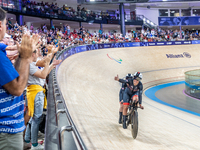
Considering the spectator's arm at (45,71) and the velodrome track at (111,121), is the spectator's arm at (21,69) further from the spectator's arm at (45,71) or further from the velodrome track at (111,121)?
the velodrome track at (111,121)

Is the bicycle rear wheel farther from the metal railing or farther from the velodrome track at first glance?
the metal railing

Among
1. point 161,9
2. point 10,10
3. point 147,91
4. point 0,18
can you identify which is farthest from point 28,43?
point 161,9

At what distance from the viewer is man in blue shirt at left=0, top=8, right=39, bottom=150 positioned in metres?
1.11

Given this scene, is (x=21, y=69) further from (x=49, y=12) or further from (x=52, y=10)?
(x=52, y=10)

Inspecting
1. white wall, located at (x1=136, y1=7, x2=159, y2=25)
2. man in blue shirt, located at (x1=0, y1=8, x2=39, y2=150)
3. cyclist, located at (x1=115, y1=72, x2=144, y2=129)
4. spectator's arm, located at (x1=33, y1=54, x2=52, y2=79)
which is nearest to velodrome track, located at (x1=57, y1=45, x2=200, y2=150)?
cyclist, located at (x1=115, y1=72, x2=144, y2=129)

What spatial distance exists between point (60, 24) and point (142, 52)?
46.0ft

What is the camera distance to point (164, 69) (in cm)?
1733

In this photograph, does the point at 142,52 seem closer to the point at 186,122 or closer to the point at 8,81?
the point at 186,122

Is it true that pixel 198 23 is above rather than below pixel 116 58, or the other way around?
above

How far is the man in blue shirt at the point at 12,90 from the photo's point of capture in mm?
1106

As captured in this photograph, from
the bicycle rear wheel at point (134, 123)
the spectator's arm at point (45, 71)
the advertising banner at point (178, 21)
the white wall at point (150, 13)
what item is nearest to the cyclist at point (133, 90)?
the bicycle rear wheel at point (134, 123)

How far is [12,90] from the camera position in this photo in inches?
44.7

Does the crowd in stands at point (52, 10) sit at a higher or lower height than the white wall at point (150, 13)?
lower

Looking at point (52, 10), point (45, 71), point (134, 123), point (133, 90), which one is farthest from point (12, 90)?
point (52, 10)
